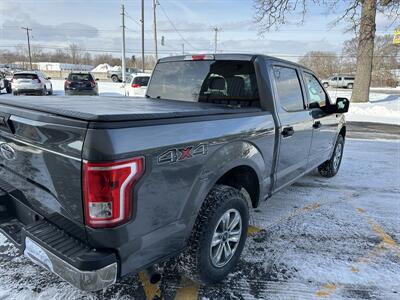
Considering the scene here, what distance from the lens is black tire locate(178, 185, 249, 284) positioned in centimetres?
250

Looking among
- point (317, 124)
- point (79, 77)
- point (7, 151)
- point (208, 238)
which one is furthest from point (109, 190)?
point (79, 77)

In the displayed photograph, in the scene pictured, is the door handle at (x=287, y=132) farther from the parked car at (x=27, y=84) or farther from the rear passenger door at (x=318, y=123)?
the parked car at (x=27, y=84)

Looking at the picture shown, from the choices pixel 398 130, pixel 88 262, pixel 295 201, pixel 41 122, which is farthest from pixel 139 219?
pixel 398 130

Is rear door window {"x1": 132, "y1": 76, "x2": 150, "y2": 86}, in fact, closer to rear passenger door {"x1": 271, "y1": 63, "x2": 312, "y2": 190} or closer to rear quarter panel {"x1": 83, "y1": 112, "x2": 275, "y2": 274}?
rear passenger door {"x1": 271, "y1": 63, "x2": 312, "y2": 190}

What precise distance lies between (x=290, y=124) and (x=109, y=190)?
2409 millimetres

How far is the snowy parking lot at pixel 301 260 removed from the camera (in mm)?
2723

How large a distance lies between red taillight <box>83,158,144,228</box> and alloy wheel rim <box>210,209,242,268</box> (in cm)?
98

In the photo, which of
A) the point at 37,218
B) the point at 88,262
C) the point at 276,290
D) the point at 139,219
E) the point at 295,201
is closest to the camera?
the point at 88,262

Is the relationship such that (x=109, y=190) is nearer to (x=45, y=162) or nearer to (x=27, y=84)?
(x=45, y=162)

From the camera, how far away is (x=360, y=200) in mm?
4918

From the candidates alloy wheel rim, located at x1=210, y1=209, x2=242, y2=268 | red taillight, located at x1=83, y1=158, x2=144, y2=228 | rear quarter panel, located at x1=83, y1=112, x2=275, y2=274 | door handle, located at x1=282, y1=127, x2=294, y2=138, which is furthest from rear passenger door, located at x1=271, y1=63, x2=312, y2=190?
red taillight, located at x1=83, y1=158, x2=144, y2=228

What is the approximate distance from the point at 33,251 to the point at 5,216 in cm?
67

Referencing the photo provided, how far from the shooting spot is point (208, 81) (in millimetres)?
3885

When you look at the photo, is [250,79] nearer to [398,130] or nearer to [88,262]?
[88,262]
